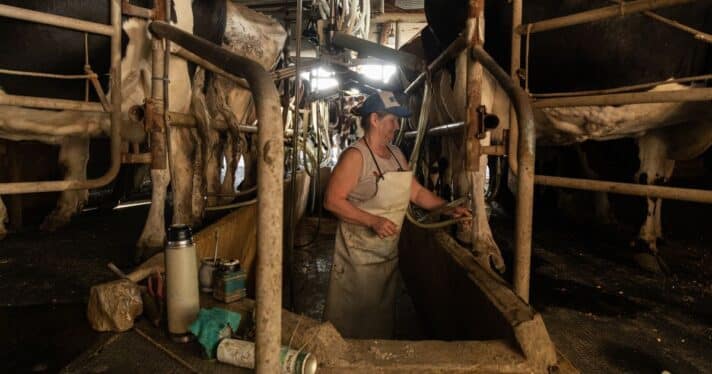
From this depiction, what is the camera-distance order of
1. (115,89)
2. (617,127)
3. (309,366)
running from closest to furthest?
(309,366) < (115,89) < (617,127)

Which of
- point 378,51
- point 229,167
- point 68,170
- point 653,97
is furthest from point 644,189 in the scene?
point 68,170

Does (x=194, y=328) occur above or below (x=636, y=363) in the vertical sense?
above

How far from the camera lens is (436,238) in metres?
2.93

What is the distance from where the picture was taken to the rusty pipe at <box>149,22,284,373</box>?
108 centimetres

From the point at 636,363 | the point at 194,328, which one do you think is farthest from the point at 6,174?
the point at 636,363

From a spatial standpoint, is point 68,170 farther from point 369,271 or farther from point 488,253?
point 488,253

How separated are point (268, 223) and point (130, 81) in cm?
268

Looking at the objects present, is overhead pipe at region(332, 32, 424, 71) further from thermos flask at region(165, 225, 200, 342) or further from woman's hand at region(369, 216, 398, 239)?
thermos flask at region(165, 225, 200, 342)

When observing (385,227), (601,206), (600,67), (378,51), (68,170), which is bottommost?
(601,206)

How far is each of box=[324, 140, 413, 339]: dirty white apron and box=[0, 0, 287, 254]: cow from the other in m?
1.19

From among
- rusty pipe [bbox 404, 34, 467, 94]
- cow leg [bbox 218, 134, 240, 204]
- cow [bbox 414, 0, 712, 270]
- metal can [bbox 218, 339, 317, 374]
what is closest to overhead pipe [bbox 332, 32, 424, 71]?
rusty pipe [bbox 404, 34, 467, 94]

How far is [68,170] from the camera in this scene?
14.2 feet

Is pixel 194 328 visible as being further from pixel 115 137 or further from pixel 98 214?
pixel 98 214

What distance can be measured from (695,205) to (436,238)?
4.45 metres
